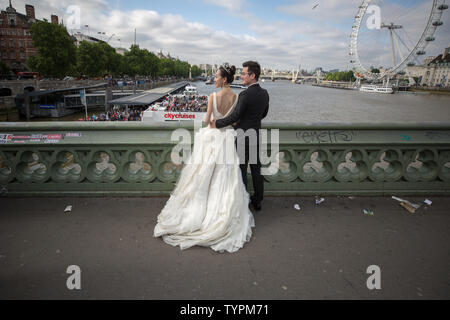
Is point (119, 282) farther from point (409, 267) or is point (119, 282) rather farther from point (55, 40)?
point (55, 40)

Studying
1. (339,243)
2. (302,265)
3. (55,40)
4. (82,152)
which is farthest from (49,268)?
(55,40)

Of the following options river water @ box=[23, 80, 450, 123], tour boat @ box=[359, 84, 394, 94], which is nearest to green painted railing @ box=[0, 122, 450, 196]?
river water @ box=[23, 80, 450, 123]

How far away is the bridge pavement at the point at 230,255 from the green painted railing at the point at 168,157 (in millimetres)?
320

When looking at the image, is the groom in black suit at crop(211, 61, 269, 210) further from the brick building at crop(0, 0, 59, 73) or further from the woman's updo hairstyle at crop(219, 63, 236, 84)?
the brick building at crop(0, 0, 59, 73)

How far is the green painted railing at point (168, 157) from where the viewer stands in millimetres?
3625

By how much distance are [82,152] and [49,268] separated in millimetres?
1768

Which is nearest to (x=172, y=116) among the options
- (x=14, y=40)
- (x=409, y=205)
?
(x=409, y=205)

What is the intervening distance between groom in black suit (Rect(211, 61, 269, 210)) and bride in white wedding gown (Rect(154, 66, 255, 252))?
0.12 m

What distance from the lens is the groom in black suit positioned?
10.3 feet

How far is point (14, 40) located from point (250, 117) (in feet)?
291

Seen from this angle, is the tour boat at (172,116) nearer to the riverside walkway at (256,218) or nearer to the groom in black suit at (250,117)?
the riverside walkway at (256,218)

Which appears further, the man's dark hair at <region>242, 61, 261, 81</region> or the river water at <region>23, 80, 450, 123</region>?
the river water at <region>23, 80, 450, 123</region>

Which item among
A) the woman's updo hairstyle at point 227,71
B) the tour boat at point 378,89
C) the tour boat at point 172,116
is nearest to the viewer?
the woman's updo hairstyle at point 227,71

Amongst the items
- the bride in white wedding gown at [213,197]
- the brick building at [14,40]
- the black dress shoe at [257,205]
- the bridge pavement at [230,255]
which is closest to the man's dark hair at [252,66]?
the bride in white wedding gown at [213,197]
